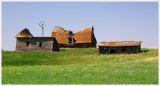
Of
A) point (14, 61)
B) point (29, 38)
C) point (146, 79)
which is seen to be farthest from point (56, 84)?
point (29, 38)

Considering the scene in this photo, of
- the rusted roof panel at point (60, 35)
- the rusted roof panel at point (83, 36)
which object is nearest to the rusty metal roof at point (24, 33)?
the rusted roof panel at point (60, 35)

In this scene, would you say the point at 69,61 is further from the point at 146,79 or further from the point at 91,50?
the point at 146,79

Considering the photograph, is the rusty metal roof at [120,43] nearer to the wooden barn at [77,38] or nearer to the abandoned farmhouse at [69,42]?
the abandoned farmhouse at [69,42]

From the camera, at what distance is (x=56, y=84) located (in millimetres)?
22906

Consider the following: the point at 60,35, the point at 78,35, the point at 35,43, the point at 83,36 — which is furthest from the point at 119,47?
the point at 60,35

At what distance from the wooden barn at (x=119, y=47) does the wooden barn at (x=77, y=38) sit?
15524 millimetres

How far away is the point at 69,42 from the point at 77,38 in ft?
6.81

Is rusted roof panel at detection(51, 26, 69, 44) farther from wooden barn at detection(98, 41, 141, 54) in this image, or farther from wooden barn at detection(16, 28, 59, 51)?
wooden barn at detection(98, 41, 141, 54)

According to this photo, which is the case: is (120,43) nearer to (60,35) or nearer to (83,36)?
(83,36)

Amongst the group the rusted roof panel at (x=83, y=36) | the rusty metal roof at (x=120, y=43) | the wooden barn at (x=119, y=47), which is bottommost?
the wooden barn at (x=119, y=47)

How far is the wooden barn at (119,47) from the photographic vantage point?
2874 inches

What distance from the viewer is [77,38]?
91.6 meters

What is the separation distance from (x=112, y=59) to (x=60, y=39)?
3709cm

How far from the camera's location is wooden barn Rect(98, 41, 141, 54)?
73000mm
